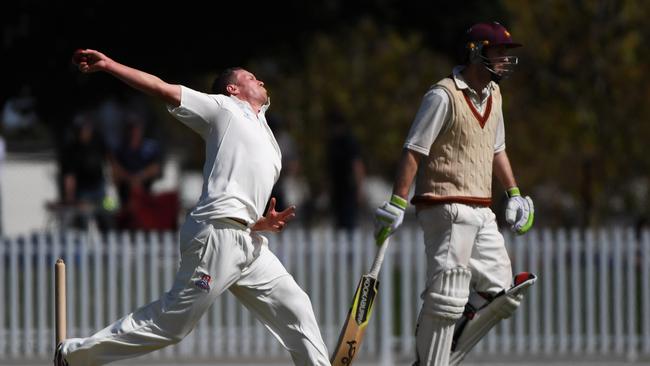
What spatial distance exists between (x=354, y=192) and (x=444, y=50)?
2368mm

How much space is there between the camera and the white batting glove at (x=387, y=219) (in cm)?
697

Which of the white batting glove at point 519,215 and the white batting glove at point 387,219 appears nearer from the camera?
the white batting glove at point 387,219

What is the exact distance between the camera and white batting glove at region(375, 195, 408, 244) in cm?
697

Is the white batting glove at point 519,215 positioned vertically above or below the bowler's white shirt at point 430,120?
below

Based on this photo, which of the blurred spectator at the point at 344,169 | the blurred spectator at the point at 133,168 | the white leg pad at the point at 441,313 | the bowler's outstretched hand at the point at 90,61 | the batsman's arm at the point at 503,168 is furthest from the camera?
the blurred spectator at the point at 344,169

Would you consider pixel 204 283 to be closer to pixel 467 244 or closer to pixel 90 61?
pixel 90 61

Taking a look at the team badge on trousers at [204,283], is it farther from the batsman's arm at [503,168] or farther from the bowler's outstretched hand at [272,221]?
the batsman's arm at [503,168]

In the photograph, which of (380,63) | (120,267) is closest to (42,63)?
(120,267)

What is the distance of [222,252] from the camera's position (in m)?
6.57

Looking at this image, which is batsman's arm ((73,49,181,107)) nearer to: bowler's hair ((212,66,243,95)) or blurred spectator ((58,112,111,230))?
bowler's hair ((212,66,243,95))

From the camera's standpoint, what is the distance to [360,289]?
23.2 feet

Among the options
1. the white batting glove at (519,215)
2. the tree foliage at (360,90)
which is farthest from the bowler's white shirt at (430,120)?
the tree foliage at (360,90)

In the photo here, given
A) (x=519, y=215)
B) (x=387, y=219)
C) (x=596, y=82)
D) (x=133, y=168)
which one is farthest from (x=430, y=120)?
(x=596, y=82)

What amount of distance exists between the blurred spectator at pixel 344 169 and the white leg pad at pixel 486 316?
938 cm
